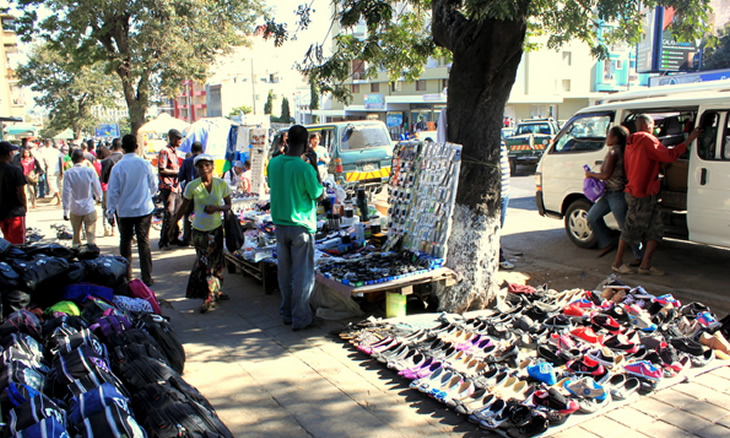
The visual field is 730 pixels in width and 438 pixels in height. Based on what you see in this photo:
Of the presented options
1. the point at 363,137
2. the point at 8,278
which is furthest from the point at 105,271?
the point at 363,137

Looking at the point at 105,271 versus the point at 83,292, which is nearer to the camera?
the point at 83,292

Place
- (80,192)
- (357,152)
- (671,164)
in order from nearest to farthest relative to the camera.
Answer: (671,164), (80,192), (357,152)

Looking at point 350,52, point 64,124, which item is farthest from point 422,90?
point 350,52

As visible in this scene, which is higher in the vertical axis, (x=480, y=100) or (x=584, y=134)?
(x=480, y=100)

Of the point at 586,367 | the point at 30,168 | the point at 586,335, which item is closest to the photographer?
the point at 586,367

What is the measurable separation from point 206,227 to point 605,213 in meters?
5.49

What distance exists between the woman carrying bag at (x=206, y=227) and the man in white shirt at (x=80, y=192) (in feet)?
10.6

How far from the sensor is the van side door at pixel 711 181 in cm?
649

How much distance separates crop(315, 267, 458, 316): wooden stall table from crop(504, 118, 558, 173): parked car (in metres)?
16.1

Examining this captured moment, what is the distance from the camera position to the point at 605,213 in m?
7.72

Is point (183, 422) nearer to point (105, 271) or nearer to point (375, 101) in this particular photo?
point (105, 271)

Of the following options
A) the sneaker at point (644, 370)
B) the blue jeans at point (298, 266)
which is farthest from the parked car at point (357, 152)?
the sneaker at point (644, 370)

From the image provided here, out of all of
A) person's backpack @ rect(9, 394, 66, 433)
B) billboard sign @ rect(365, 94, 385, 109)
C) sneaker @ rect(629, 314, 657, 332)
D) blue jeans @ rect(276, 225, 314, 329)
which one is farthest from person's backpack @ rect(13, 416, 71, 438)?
billboard sign @ rect(365, 94, 385, 109)

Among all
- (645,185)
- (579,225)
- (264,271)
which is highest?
(645,185)
